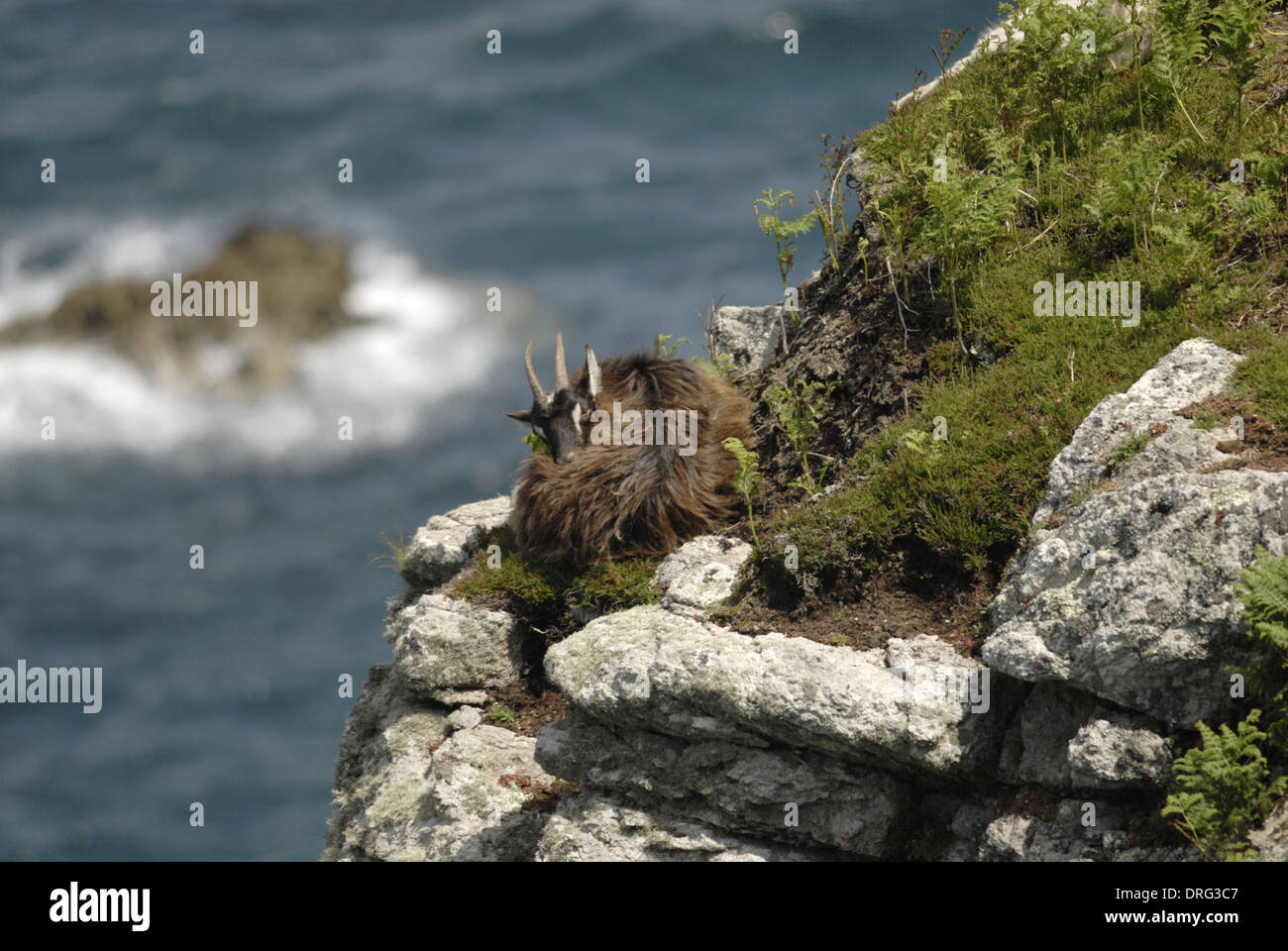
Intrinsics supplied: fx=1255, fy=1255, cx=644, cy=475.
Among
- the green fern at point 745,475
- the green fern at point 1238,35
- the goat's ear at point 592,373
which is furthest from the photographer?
the goat's ear at point 592,373

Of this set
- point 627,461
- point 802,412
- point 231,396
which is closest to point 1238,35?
point 802,412

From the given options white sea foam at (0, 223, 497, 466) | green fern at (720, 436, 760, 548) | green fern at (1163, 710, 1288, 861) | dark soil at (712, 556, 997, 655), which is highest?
white sea foam at (0, 223, 497, 466)

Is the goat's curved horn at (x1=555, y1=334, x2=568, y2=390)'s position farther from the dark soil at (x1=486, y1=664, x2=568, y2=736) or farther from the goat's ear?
the dark soil at (x1=486, y1=664, x2=568, y2=736)

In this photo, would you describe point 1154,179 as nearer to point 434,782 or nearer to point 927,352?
point 927,352

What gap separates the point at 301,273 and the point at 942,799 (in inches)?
2587

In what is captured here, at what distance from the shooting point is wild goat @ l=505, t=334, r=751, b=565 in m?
10.3

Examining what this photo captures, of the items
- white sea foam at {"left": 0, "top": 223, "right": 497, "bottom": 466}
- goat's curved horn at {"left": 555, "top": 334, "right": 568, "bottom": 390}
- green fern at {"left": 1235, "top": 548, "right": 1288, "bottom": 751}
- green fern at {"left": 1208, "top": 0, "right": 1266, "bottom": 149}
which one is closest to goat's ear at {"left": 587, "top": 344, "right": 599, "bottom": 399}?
goat's curved horn at {"left": 555, "top": 334, "right": 568, "bottom": 390}

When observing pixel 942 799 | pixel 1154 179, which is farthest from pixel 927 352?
pixel 942 799

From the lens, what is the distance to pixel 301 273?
6862 centimetres

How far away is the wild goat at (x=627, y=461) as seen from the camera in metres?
10.3

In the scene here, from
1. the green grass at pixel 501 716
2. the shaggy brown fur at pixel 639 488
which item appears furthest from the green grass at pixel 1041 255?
the green grass at pixel 501 716

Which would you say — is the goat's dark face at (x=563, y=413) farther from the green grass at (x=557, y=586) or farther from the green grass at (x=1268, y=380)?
the green grass at (x=1268, y=380)

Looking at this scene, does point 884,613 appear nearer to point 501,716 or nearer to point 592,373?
point 501,716

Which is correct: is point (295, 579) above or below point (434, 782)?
above
